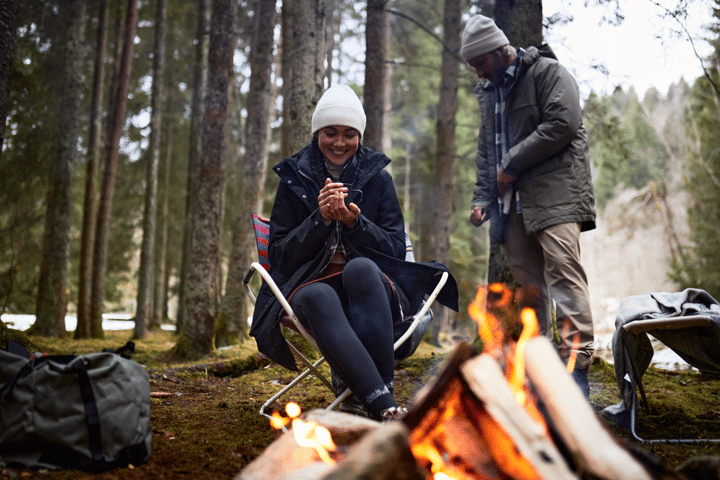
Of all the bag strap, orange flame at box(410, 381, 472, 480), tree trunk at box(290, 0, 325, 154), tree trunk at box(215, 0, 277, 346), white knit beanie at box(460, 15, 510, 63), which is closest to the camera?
orange flame at box(410, 381, 472, 480)

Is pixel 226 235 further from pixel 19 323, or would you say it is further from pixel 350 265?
pixel 350 265

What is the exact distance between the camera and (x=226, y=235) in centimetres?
1388

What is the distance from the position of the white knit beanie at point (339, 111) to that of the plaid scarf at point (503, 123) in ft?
3.52

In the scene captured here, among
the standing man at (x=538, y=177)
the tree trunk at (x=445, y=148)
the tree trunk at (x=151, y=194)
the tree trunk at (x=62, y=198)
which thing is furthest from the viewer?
the tree trunk at (x=151, y=194)

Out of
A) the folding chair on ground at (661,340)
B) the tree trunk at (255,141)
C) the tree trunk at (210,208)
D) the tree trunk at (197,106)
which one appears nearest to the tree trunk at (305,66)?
the tree trunk at (210,208)

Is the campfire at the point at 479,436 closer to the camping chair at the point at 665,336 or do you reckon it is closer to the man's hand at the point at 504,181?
the camping chair at the point at 665,336

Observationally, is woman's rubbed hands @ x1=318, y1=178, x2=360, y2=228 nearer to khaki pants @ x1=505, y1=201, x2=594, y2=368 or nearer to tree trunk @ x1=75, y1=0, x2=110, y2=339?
khaki pants @ x1=505, y1=201, x2=594, y2=368

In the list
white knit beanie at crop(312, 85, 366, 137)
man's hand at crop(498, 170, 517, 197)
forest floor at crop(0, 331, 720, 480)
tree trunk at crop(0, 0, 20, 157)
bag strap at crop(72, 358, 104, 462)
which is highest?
tree trunk at crop(0, 0, 20, 157)

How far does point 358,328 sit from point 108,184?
796 centimetres

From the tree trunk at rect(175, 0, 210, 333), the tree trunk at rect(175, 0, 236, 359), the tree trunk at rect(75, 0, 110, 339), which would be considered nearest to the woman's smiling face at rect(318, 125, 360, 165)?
the tree trunk at rect(175, 0, 236, 359)

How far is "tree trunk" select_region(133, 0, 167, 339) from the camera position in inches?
370

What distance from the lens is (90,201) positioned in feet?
27.0

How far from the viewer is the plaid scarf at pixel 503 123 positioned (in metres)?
3.08

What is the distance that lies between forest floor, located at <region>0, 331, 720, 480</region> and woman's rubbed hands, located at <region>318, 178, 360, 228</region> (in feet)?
3.45
